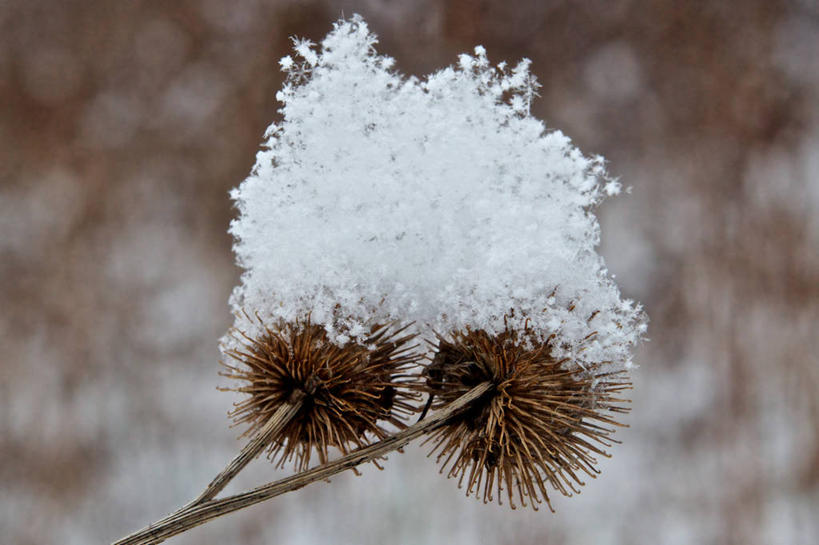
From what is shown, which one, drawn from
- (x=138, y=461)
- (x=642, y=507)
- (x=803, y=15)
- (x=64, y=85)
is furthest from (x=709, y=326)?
(x=64, y=85)

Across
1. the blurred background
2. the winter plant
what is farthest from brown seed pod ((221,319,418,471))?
A: the blurred background

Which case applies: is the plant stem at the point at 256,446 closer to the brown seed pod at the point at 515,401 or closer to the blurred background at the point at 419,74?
the brown seed pod at the point at 515,401

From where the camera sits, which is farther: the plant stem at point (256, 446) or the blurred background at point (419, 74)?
the blurred background at point (419, 74)

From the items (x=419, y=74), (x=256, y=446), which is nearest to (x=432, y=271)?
(x=256, y=446)

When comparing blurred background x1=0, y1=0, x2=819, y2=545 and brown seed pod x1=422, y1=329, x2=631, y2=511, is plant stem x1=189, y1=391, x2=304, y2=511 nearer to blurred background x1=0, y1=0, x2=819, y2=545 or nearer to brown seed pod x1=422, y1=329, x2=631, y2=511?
brown seed pod x1=422, y1=329, x2=631, y2=511

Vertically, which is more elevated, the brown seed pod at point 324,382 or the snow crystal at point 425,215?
the snow crystal at point 425,215

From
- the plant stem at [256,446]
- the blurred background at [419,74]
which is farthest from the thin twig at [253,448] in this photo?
the blurred background at [419,74]
